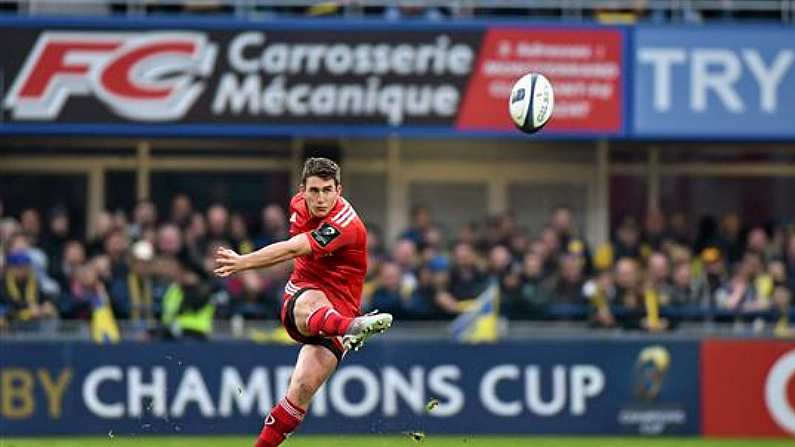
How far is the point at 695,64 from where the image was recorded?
23469mm

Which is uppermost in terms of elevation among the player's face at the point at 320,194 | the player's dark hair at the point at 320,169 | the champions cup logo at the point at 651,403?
the player's dark hair at the point at 320,169

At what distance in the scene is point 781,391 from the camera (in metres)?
20.7

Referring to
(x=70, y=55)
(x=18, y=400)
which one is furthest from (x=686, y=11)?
(x=18, y=400)

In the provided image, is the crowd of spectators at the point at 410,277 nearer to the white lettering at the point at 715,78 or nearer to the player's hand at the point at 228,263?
the white lettering at the point at 715,78

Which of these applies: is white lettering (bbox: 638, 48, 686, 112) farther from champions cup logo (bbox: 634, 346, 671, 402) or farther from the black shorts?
the black shorts

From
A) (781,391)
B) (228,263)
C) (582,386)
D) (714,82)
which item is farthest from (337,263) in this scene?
(714,82)

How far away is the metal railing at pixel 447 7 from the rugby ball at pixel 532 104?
25.8 feet

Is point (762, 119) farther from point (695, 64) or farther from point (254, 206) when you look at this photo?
point (254, 206)

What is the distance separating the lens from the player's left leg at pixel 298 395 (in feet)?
43.0

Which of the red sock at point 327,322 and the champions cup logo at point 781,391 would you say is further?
the champions cup logo at point 781,391

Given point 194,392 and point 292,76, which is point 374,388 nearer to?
point 194,392

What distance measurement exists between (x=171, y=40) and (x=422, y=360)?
17.0 ft

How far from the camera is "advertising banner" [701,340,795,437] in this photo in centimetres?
2069

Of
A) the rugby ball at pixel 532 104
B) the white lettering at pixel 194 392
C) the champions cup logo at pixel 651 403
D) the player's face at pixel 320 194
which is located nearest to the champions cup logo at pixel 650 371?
the champions cup logo at pixel 651 403
